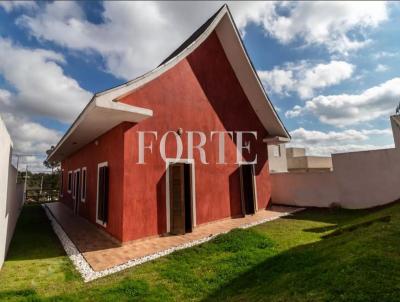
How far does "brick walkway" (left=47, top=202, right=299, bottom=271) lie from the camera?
6035mm

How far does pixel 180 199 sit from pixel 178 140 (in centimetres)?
205

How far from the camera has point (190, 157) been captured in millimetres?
9023

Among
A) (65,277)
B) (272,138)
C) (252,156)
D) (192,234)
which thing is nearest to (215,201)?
(192,234)

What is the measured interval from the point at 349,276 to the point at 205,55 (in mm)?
9315

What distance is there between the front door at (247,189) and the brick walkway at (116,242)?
0.60m

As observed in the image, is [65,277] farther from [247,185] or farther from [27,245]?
[247,185]

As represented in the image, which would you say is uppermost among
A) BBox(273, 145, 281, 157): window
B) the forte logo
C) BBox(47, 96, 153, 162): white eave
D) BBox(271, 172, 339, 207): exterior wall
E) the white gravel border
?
BBox(273, 145, 281, 157): window

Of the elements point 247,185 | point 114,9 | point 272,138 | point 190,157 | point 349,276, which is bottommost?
point 349,276

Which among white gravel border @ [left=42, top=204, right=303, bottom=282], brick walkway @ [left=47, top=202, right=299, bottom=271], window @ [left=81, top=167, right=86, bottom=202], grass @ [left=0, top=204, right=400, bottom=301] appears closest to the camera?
grass @ [left=0, top=204, right=400, bottom=301]

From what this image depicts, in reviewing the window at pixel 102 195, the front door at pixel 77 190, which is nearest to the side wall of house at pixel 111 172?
the window at pixel 102 195

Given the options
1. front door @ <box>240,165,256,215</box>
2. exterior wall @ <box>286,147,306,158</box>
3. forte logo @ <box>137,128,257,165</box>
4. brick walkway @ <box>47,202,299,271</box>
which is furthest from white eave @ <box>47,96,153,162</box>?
exterior wall @ <box>286,147,306,158</box>

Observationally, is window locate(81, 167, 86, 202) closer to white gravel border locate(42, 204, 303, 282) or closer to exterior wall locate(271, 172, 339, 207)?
white gravel border locate(42, 204, 303, 282)

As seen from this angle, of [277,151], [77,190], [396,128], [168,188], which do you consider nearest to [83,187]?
[77,190]

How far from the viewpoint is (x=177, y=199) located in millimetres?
8109
